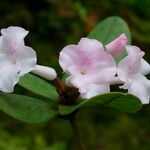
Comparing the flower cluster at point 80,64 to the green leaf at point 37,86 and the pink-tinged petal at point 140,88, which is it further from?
the green leaf at point 37,86

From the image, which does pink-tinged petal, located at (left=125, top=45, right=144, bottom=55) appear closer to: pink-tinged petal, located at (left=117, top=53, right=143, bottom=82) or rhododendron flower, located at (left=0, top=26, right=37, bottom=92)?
pink-tinged petal, located at (left=117, top=53, right=143, bottom=82)

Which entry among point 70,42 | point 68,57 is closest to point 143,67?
point 68,57

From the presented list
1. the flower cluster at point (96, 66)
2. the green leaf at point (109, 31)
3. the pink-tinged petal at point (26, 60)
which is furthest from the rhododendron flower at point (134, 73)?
the green leaf at point (109, 31)

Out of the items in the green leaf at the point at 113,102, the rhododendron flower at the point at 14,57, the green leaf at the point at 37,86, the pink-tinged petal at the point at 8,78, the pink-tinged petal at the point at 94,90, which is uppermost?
the rhododendron flower at the point at 14,57

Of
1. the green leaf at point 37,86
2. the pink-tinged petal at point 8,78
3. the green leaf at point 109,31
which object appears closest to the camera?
the pink-tinged petal at point 8,78

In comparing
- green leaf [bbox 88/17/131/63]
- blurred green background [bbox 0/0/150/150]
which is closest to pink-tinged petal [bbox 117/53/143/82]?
green leaf [bbox 88/17/131/63]

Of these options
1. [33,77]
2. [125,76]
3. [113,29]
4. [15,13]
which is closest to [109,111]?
[15,13]
